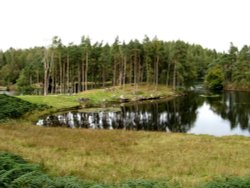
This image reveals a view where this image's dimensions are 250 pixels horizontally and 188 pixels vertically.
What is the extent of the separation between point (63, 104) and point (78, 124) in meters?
20.8

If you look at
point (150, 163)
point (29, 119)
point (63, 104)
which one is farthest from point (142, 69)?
point (150, 163)

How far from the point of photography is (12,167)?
13602 mm

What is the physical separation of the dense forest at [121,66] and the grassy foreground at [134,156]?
66735mm

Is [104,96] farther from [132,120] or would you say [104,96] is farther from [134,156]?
[134,156]

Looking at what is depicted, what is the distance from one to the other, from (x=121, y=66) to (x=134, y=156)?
291 ft

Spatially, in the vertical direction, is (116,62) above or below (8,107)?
above

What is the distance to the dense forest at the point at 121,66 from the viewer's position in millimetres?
100100

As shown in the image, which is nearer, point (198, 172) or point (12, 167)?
point (12, 167)

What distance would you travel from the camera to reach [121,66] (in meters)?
109

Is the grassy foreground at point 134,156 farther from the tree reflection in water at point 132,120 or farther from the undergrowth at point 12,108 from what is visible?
the undergrowth at point 12,108

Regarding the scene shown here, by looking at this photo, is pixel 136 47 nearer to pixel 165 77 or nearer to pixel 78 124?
pixel 165 77

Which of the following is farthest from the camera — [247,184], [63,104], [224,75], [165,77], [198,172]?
[224,75]

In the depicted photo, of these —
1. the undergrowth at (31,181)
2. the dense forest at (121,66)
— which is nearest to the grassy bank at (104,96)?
the dense forest at (121,66)

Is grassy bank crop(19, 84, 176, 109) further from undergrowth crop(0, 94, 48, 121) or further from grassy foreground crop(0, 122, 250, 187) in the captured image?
grassy foreground crop(0, 122, 250, 187)
